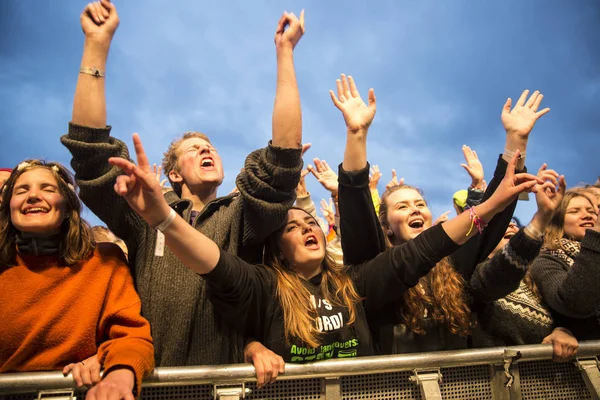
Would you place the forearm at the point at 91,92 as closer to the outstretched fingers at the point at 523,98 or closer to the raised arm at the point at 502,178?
the raised arm at the point at 502,178

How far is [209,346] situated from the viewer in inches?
72.3

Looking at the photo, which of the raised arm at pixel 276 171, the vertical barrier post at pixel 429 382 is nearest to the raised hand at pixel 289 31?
the raised arm at pixel 276 171

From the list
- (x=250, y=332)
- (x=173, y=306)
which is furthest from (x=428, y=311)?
(x=173, y=306)

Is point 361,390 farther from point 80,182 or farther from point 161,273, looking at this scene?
point 80,182

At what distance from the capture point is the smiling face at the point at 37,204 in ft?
6.01

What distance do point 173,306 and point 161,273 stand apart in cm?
15

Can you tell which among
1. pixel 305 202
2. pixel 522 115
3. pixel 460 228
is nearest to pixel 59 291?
pixel 460 228

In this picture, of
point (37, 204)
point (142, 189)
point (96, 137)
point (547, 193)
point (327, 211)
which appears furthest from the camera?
point (327, 211)

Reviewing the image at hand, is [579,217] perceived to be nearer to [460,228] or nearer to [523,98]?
[523,98]

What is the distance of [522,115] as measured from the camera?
2633mm

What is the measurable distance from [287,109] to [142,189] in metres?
0.73

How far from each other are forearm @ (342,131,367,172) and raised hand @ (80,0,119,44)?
45.3 inches

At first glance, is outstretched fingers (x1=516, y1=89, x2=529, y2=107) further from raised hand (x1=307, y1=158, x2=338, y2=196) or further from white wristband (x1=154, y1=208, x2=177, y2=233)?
white wristband (x1=154, y1=208, x2=177, y2=233)

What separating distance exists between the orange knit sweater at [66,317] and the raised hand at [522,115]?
2.12 meters
